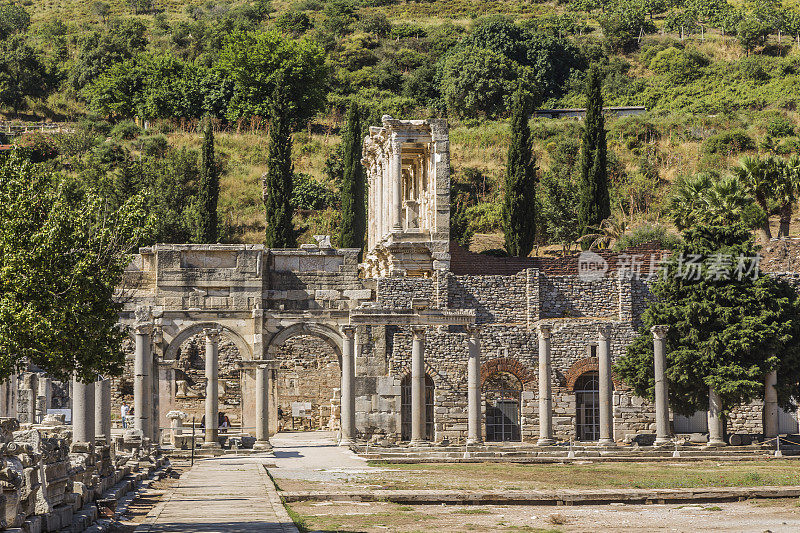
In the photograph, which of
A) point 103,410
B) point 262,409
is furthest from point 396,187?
point 103,410

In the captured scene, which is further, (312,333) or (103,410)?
(312,333)

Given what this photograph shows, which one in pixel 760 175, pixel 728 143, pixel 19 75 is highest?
pixel 19 75

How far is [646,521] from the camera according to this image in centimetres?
2292

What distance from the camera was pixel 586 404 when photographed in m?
47.3

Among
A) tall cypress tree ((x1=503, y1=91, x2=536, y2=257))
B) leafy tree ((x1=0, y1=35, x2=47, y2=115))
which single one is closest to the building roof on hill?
tall cypress tree ((x1=503, y1=91, x2=536, y2=257))

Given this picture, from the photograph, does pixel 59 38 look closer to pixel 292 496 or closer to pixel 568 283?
pixel 568 283

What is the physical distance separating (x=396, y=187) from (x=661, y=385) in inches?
622

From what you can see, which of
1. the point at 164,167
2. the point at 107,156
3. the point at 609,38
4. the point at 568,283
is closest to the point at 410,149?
the point at 568,283

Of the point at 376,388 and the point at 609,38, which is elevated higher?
the point at 609,38

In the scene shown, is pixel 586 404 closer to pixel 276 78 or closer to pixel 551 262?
pixel 551 262

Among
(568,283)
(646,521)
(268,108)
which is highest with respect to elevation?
(268,108)

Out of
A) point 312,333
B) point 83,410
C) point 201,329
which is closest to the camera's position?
point 83,410

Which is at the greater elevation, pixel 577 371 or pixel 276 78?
pixel 276 78

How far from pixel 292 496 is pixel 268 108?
216 ft
